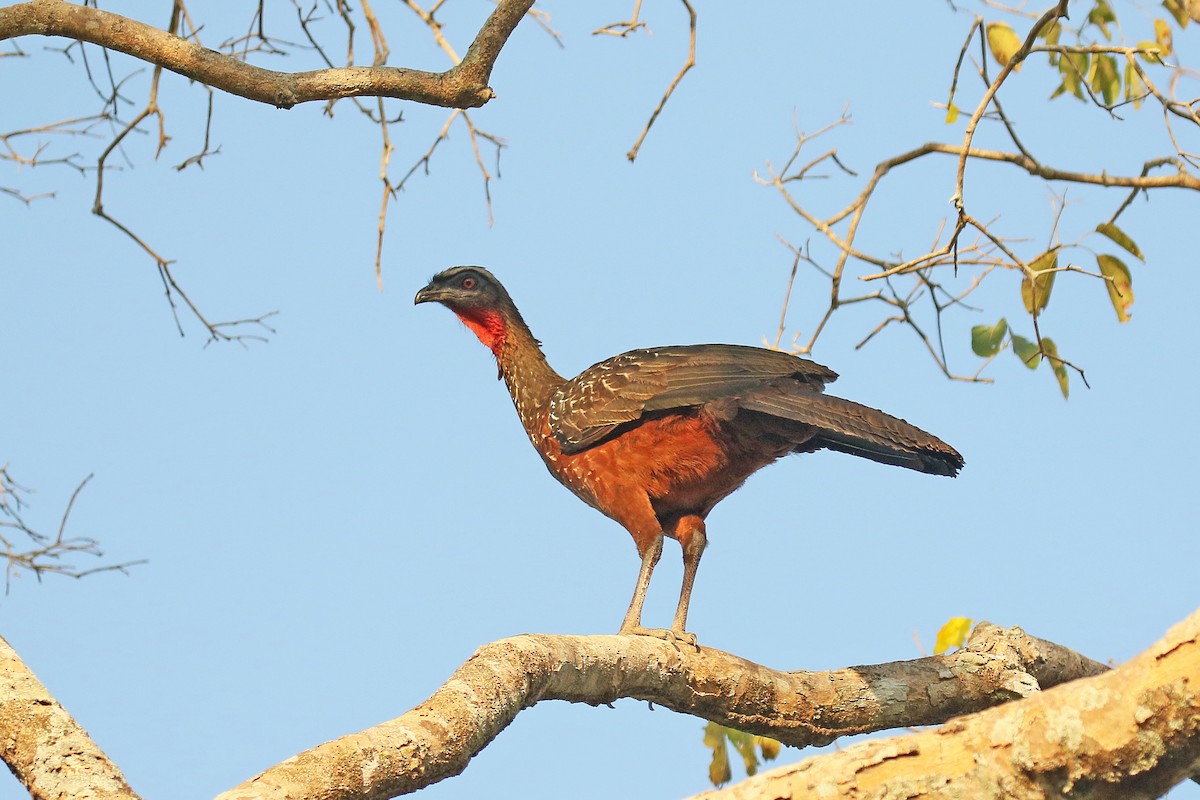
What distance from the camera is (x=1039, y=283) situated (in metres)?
4.41

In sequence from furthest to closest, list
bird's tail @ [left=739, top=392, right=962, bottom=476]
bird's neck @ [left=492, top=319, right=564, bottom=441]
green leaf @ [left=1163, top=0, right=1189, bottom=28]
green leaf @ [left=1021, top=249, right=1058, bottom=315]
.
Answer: bird's neck @ [left=492, top=319, right=564, bottom=441] → green leaf @ [left=1163, top=0, right=1189, bottom=28] → green leaf @ [left=1021, top=249, right=1058, bottom=315] → bird's tail @ [left=739, top=392, right=962, bottom=476]

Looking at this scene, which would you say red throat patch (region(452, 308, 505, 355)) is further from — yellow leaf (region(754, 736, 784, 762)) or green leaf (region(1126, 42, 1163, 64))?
green leaf (region(1126, 42, 1163, 64))

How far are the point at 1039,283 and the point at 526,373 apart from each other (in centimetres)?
230

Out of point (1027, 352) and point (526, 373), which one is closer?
point (1027, 352)

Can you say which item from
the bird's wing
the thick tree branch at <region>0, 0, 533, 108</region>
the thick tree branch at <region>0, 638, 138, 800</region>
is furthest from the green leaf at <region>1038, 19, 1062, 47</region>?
the thick tree branch at <region>0, 638, 138, 800</region>

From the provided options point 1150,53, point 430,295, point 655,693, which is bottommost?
point 655,693

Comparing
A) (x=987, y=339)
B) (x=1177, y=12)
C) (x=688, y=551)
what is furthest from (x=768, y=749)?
(x=1177, y=12)

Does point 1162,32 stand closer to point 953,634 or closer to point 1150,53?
point 1150,53

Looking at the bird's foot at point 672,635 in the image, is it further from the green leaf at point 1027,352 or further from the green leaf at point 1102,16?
the green leaf at point 1102,16

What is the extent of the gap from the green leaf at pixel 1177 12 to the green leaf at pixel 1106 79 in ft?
0.82

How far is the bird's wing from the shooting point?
470 centimetres

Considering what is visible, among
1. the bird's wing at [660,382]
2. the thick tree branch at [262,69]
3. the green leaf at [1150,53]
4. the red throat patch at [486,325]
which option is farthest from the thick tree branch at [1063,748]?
the red throat patch at [486,325]

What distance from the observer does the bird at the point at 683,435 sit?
4543mm

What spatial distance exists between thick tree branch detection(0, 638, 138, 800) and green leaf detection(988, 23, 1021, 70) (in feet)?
12.2
